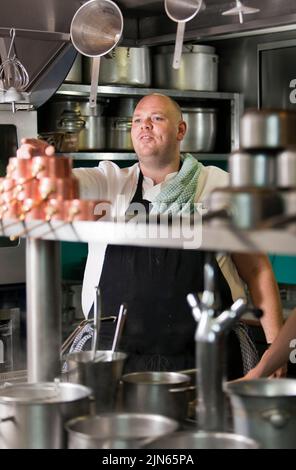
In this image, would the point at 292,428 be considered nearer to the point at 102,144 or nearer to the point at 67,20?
the point at 67,20

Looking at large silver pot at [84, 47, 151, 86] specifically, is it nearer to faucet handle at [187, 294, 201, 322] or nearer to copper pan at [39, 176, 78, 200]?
copper pan at [39, 176, 78, 200]

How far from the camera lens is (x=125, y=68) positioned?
181 inches

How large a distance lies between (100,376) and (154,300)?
1154mm

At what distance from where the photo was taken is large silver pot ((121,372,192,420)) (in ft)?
6.37

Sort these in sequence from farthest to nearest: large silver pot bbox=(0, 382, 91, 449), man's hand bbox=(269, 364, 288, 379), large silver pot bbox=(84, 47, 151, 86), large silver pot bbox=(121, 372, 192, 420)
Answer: large silver pot bbox=(84, 47, 151, 86) < man's hand bbox=(269, 364, 288, 379) < large silver pot bbox=(121, 372, 192, 420) < large silver pot bbox=(0, 382, 91, 449)

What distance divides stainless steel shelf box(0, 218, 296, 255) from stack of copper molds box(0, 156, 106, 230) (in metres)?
0.02

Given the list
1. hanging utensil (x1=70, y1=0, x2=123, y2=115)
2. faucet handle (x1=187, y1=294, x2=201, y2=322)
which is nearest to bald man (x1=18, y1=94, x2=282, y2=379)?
hanging utensil (x1=70, y1=0, x2=123, y2=115)

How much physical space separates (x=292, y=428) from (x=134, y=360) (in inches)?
55.4

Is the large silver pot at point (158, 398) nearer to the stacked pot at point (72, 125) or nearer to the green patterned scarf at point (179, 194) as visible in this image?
the green patterned scarf at point (179, 194)

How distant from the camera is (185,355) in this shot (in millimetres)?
3088

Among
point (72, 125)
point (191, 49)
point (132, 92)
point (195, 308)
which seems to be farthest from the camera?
point (191, 49)

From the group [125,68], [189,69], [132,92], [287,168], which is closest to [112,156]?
[132,92]

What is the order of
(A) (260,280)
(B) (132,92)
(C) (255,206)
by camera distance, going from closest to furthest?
(C) (255,206)
(A) (260,280)
(B) (132,92)

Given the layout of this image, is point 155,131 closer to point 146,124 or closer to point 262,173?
point 146,124
